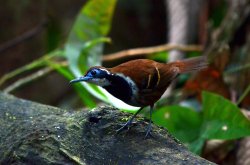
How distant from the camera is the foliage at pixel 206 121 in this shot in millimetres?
3664

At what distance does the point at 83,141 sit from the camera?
8.40 feet

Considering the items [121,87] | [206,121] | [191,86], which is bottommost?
[206,121]

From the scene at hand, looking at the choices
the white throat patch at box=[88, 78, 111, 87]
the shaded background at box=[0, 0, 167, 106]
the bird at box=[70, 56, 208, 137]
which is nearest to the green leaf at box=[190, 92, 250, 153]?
the bird at box=[70, 56, 208, 137]

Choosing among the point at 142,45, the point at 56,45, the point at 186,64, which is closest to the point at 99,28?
the point at 56,45

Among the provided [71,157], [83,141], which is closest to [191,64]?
[83,141]

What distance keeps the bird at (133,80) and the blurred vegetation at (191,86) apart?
2.93 ft

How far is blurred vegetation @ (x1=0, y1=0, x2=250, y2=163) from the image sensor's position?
388 cm

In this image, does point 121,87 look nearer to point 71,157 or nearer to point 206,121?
point 71,157

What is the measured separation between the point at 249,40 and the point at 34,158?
122 inches

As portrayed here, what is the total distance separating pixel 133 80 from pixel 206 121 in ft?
4.52

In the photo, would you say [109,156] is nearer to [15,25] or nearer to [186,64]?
[186,64]

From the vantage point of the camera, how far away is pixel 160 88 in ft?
9.76

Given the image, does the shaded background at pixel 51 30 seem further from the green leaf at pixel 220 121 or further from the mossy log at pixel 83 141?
the mossy log at pixel 83 141

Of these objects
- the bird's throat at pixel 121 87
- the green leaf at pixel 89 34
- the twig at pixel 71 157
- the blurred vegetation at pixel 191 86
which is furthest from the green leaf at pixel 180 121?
the twig at pixel 71 157
